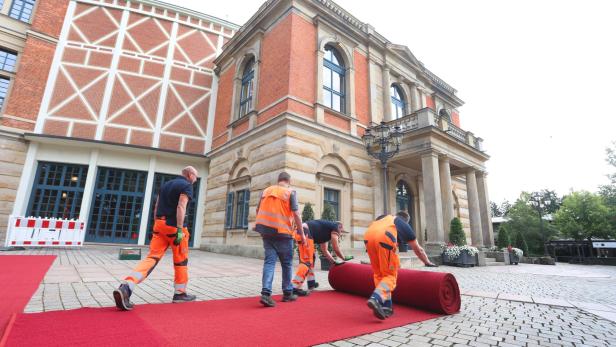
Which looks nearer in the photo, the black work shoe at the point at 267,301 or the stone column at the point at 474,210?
the black work shoe at the point at 267,301

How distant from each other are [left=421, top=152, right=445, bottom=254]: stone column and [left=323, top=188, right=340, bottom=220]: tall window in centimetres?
385

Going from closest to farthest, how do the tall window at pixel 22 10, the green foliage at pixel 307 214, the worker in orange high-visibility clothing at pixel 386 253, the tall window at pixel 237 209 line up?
the worker in orange high-visibility clothing at pixel 386 253
the green foliage at pixel 307 214
the tall window at pixel 237 209
the tall window at pixel 22 10

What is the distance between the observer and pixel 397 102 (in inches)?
699

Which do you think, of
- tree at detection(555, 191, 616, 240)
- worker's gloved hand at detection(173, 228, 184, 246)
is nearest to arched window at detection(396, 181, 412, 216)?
worker's gloved hand at detection(173, 228, 184, 246)

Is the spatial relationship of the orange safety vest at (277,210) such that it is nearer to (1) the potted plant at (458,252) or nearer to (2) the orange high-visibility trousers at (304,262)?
(2) the orange high-visibility trousers at (304,262)

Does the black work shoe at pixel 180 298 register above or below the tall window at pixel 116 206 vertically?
below

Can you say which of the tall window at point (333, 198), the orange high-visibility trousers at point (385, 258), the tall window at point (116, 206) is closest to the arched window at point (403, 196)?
the tall window at point (333, 198)

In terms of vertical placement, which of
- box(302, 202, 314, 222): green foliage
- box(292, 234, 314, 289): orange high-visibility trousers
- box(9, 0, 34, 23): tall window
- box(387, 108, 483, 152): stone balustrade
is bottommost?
box(292, 234, 314, 289): orange high-visibility trousers

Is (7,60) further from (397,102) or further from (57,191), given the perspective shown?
(397,102)

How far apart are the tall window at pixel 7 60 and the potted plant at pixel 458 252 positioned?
73.5 feet

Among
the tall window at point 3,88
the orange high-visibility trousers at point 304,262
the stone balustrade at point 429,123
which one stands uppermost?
the tall window at point 3,88

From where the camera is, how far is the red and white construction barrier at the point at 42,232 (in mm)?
10547

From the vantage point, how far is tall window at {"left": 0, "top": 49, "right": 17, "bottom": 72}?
14.8 m

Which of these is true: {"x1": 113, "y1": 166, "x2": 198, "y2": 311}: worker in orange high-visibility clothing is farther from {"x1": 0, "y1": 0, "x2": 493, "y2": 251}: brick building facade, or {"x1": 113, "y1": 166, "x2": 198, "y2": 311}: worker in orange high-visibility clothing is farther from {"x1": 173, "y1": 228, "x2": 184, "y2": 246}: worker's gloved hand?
{"x1": 0, "y1": 0, "x2": 493, "y2": 251}: brick building facade
